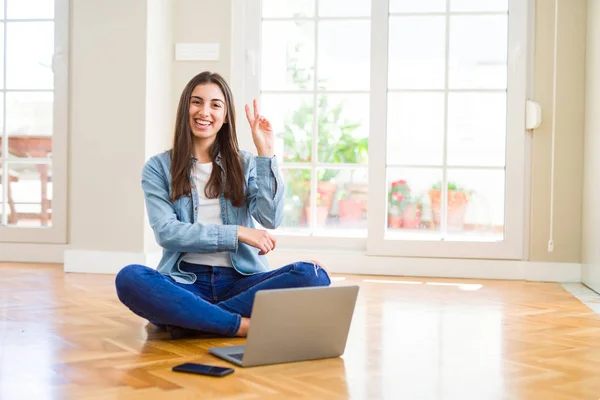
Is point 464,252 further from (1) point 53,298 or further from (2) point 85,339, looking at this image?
(2) point 85,339

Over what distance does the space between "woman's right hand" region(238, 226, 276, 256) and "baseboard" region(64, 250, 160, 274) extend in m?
2.11

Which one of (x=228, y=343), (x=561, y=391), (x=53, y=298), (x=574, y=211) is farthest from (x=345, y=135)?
(x=561, y=391)

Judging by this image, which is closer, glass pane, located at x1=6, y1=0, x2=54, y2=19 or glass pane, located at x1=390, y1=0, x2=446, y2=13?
glass pane, located at x1=390, y1=0, x2=446, y2=13

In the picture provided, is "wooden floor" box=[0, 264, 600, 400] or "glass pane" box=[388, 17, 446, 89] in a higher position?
"glass pane" box=[388, 17, 446, 89]

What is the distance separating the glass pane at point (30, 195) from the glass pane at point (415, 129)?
2084mm

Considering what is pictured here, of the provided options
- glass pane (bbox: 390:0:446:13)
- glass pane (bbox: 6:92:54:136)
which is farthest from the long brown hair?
glass pane (bbox: 6:92:54:136)

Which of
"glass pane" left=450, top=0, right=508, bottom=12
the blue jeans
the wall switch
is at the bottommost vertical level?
the blue jeans

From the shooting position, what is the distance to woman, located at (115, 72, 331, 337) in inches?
101

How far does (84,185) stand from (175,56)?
36.3 inches

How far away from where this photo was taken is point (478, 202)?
4648mm

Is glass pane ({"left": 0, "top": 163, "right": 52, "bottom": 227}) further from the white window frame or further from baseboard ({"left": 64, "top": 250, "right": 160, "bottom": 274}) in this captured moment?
baseboard ({"left": 64, "top": 250, "right": 160, "bottom": 274})

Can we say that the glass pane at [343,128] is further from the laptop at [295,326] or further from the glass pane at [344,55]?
the laptop at [295,326]

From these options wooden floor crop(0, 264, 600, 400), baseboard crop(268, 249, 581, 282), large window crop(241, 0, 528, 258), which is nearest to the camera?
wooden floor crop(0, 264, 600, 400)

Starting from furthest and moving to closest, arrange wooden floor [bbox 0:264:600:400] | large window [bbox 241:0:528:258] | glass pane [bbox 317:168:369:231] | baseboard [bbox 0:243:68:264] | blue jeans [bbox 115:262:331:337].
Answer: baseboard [bbox 0:243:68:264] → glass pane [bbox 317:168:369:231] → large window [bbox 241:0:528:258] → blue jeans [bbox 115:262:331:337] → wooden floor [bbox 0:264:600:400]
